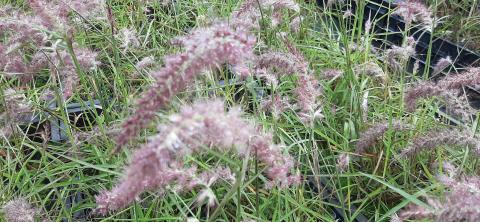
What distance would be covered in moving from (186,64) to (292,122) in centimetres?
123

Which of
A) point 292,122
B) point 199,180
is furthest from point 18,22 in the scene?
point 292,122

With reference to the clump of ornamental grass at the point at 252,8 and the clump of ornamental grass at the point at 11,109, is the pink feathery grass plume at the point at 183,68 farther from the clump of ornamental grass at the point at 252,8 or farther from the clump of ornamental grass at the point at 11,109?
the clump of ornamental grass at the point at 11,109

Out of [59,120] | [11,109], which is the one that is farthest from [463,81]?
[59,120]

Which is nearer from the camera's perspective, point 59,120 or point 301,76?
point 301,76

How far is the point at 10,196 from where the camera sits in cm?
156

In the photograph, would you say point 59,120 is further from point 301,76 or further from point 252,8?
point 301,76

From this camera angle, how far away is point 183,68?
63 cm

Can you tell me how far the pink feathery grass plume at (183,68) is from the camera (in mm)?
612

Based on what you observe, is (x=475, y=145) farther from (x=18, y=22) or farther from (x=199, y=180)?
(x=18, y=22)

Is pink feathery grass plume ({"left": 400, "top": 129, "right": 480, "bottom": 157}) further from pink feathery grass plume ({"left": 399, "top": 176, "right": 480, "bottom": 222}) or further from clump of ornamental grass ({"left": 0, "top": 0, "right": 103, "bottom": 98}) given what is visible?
clump of ornamental grass ({"left": 0, "top": 0, "right": 103, "bottom": 98})

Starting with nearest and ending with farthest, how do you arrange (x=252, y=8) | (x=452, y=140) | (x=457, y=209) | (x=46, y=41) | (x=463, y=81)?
(x=457, y=209)
(x=452, y=140)
(x=463, y=81)
(x=46, y=41)
(x=252, y=8)

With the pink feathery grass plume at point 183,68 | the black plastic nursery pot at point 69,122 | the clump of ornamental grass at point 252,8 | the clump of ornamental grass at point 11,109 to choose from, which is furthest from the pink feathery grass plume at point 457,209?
the clump of ornamental grass at point 11,109

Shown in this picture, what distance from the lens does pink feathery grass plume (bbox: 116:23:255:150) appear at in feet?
2.01

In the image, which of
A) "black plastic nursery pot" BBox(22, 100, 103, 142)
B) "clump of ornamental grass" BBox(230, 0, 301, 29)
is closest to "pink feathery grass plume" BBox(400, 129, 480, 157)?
"clump of ornamental grass" BBox(230, 0, 301, 29)
